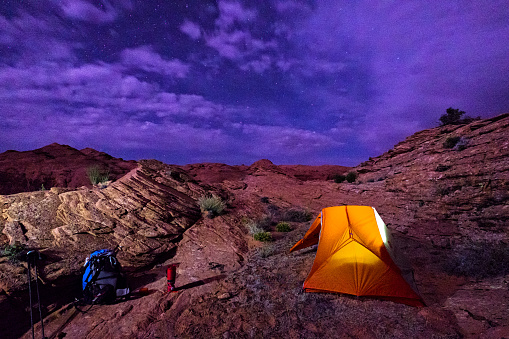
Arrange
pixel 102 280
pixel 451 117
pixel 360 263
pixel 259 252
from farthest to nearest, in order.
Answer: pixel 451 117
pixel 259 252
pixel 102 280
pixel 360 263

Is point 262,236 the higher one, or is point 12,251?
point 12,251

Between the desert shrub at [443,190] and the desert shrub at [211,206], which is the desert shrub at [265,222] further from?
the desert shrub at [443,190]

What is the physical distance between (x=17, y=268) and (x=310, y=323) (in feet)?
Answer: 25.2

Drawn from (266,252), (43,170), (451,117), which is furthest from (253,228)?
(43,170)

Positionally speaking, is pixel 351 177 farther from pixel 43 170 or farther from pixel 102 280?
pixel 43 170

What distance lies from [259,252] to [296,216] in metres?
5.22

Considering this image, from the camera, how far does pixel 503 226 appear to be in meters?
8.28

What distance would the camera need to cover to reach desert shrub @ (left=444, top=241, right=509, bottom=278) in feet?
19.6

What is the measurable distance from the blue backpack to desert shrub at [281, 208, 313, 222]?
30.5 ft

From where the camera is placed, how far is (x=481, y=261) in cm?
629

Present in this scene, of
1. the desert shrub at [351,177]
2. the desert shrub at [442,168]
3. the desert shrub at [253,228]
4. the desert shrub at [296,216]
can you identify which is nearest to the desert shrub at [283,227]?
the desert shrub at [253,228]

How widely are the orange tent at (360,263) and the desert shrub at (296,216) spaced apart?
23.8ft

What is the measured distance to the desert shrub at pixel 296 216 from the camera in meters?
13.8

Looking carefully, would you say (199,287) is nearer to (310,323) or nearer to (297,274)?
(297,274)
